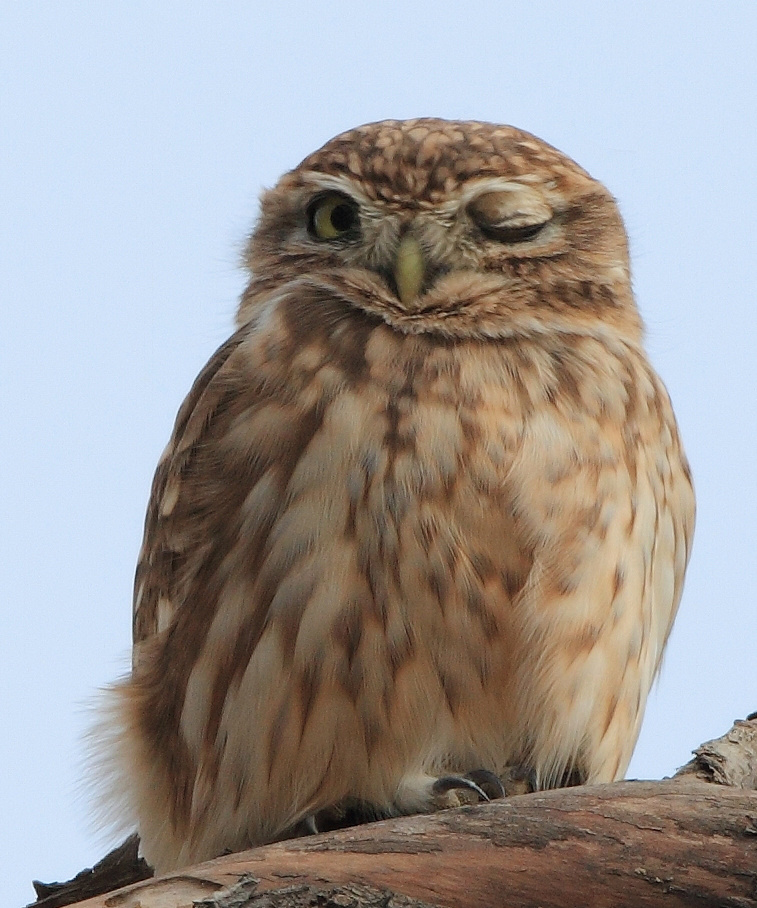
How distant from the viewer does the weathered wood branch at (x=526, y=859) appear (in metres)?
2.61

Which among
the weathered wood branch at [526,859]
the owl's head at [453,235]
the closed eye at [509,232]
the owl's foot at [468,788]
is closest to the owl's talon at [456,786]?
the owl's foot at [468,788]

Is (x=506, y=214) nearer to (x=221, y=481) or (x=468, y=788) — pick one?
(x=221, y=481)

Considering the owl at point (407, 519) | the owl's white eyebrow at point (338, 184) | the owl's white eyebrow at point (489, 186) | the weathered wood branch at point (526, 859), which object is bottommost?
the weathered wood branch at point (526, 859)

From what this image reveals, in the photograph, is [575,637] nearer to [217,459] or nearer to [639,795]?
[639,795]

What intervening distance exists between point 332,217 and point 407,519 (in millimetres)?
1064

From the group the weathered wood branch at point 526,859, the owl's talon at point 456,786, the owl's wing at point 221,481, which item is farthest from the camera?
the owl's wing at point 221,481

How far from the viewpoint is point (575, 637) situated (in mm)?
3537

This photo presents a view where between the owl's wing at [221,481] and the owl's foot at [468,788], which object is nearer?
the owl's foot at [468,788]

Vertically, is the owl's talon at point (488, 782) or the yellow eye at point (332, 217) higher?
the yellow eye at point (332, 217)

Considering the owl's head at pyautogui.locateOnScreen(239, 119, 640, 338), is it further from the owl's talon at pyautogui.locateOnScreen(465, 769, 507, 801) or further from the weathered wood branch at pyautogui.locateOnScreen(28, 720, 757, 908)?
the weathered wood branch at pyautogui.locateOnScreen(28, 720, 757, 908)

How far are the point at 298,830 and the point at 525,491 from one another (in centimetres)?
106

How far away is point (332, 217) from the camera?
410 centimetres

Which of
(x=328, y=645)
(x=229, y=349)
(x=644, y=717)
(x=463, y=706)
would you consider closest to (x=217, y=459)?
(x=229, y=349)

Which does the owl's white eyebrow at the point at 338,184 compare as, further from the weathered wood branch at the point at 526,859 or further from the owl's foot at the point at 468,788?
the weathered wood branch at the point at 526,859
